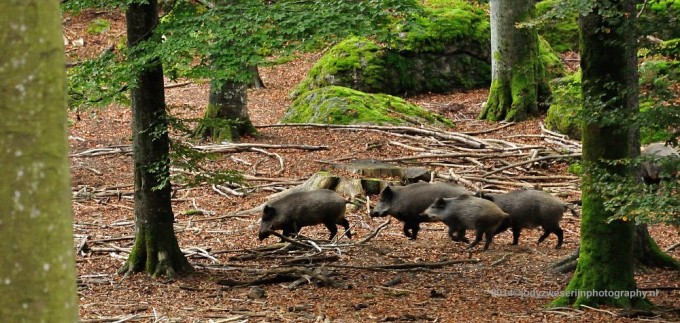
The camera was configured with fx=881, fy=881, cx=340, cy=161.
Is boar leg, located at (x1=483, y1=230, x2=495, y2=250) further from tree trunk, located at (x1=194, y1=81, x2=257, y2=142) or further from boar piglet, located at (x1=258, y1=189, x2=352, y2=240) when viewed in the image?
tree trunk, located at (x1=194, y1=81, x2=257, y2=142)

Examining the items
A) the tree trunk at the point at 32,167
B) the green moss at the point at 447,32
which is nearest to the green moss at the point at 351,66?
the green moss at the point at 447,32

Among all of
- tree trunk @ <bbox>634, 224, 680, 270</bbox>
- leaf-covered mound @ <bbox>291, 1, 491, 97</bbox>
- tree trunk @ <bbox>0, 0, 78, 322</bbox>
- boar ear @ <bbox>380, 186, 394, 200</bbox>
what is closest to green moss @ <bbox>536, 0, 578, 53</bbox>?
leaf-covered mound @ <bbox>291, 1, 491, 97</bbox>

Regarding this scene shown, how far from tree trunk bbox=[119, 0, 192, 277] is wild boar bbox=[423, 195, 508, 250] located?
341cm

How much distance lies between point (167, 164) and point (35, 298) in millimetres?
6628

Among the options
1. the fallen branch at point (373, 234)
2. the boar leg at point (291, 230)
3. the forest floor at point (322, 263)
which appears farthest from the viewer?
the boar leg at point (291, 230)

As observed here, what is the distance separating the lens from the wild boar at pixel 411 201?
11.9 m

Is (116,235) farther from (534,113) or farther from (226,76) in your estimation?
(534,113)

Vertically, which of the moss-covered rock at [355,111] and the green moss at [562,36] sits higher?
the green moss at [562,36]

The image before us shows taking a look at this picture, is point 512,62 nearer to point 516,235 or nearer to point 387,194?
point 387,194

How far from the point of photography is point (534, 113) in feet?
66.1

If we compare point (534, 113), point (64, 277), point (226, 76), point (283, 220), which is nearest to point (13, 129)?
point (64, 277)

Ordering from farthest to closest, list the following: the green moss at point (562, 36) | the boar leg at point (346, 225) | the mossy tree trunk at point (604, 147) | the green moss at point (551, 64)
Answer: the green moss at point (562, 36)
the green moss at point (551, 64)
the boar leg at point (346, 225)
the mossy tree trunk at point (604, 147)

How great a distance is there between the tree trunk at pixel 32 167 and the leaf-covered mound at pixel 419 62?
64.8ft

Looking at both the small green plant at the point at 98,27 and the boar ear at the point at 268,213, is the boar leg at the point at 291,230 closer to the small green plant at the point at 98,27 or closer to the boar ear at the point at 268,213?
the boar ear at the point at 268,213
